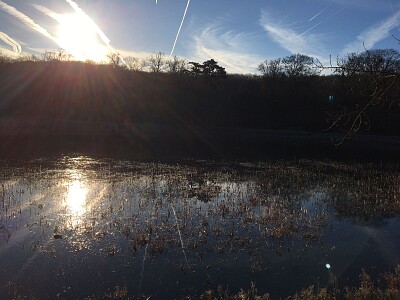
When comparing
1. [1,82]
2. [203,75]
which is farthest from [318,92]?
[1,82]

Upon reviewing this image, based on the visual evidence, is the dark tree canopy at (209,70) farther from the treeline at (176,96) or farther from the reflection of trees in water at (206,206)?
the reflection of trees in water at (206,206)

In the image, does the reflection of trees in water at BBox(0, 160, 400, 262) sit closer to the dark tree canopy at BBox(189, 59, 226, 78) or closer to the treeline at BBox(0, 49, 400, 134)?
the treeline at BBox(0, 49, 400, 134)

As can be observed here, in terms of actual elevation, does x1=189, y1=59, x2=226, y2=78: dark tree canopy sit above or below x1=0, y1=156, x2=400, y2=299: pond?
above

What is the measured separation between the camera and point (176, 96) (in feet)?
324

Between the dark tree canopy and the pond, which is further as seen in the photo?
the dark tree canopy

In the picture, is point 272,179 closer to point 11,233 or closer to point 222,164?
point 222,164

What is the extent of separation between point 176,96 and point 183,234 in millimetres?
86697

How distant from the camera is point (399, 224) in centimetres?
1652

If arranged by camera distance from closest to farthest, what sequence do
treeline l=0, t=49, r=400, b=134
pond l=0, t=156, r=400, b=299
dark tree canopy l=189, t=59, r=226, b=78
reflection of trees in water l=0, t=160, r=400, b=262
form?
1. pond l=0, t=156, r=400, b=299
2. reflection of trees in water l=0, t=160, r=400, b=262
3. treeline l=0, t=49, r=400, b=134
4. dark tree canopy l=189, t=59, r=226, b=78

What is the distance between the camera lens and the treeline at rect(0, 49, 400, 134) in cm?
8225

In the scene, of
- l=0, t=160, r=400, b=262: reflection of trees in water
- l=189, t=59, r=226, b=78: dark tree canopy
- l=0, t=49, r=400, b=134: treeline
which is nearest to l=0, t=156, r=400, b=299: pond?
l=0, t=160, r=400, b=262: reflection of trees in water

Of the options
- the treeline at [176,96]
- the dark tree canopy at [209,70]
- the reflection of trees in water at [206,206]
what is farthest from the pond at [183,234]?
the dark tree canopy at [209,70]

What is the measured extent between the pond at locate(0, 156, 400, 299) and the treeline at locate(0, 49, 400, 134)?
4878 cm

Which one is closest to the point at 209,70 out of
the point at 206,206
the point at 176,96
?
the point at 176,96
